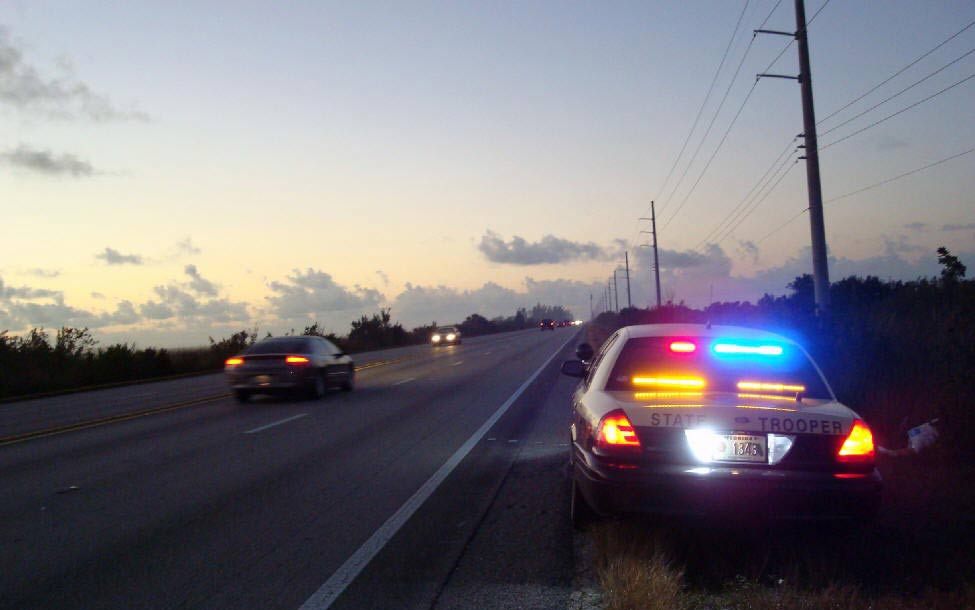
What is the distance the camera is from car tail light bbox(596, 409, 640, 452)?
6.23m

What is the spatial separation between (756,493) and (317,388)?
1633cm

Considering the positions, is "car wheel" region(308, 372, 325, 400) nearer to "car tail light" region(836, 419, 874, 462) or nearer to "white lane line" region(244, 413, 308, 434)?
"white lane line" region(244, 413, 308, 434)

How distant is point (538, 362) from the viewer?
3488cm

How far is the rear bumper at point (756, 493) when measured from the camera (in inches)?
234

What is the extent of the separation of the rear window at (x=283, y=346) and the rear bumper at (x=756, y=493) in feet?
52.1

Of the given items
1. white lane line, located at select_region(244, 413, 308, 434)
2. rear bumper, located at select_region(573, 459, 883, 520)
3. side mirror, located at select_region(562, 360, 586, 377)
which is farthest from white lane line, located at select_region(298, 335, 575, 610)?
white lane line, located at select_region(244, 413, 308, 434)

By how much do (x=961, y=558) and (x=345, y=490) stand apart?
576cm

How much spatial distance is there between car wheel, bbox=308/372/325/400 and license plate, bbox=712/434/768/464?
52.4 ft

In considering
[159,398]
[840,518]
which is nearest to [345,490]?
[840,518]

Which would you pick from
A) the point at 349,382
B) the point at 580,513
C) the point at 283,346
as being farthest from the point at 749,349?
the point at 349,382

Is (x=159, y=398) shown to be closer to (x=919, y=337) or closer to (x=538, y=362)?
(x=538, y=362)

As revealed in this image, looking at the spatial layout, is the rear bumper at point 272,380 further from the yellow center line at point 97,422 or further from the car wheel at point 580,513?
the car wheel at point 580,513

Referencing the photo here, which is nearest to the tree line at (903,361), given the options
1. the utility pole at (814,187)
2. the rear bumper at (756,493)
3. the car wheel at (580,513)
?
the utility pole at (814,187)

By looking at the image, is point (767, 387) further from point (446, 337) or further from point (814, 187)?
point (446, 337)
